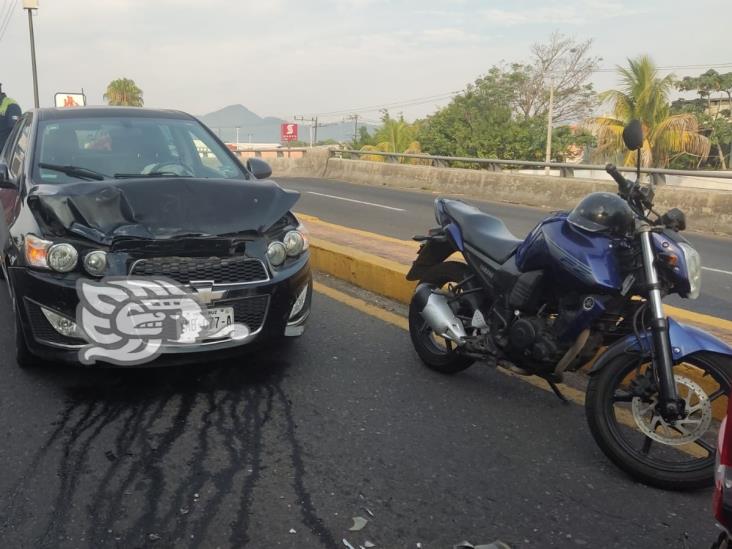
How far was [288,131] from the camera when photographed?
202 ft

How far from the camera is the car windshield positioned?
4.25 m

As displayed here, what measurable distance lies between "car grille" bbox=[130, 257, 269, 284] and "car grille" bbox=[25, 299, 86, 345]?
497mm

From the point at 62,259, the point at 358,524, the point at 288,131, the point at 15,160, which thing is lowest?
the point at 358,524

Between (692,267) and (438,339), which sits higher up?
(692,267)

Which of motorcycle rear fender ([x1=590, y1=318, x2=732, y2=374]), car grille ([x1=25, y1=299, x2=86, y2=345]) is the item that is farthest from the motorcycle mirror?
car grille ([x1=25, y1=299, x2=86, y2=345])

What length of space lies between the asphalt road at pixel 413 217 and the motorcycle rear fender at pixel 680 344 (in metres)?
3.11

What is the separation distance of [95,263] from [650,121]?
26.0 m

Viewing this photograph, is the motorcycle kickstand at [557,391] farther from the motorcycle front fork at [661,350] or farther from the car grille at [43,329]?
the car grille at [43,329]

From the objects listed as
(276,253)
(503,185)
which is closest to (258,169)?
(276,253)

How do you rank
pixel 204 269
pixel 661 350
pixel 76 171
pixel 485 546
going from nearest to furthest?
pixel 485 546 → pixel 661 350 → pixel 204 269 → pixel 76 171

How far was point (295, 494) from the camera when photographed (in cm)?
268

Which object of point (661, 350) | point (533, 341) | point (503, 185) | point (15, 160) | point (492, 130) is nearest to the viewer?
point (661, 350)

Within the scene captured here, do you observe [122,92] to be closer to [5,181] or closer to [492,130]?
[492,130]

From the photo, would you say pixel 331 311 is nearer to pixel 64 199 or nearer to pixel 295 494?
pixel 64 199
